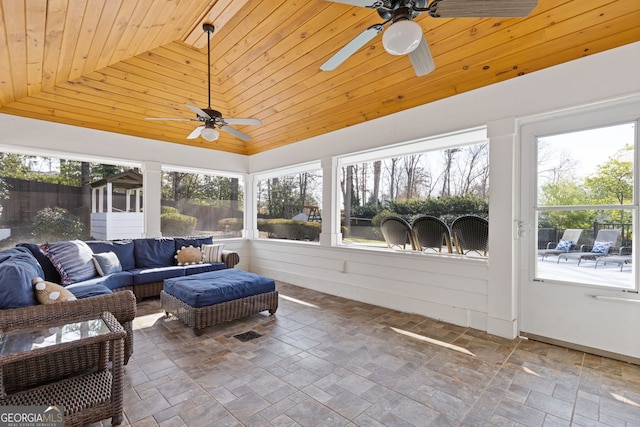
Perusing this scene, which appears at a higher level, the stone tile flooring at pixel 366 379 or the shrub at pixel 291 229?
the shrub at pixel 291 229

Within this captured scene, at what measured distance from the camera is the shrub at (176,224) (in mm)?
5766

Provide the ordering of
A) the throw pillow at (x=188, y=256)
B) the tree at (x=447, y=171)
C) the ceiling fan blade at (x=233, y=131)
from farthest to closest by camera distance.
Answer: the throw pillow at (x=188, y=256)
the tree at (x=447, y=171)
the ceiling fan blade at (x=233, y=131)

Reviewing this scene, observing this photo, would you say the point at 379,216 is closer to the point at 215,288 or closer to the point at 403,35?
the point at 215,288

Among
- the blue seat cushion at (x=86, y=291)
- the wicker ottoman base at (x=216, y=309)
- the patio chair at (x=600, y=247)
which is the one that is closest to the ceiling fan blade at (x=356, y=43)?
the wicker ottoman base at (x=216, y=309)

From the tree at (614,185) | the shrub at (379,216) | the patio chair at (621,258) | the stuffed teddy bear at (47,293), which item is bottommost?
the stuffed teddy bear at (47,293)

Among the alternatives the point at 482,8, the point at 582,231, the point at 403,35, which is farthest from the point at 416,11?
the point at 582,231

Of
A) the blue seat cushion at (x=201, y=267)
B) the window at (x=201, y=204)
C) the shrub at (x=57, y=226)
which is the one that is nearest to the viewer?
the shrub at (x=57, y=226)

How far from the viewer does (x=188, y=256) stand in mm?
5043

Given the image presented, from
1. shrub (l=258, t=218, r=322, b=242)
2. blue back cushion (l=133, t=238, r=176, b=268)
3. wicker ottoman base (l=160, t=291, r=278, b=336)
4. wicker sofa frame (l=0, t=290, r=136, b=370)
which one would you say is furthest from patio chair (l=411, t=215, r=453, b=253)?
blue back cushion (l=133, t=238, r=176, b=268)

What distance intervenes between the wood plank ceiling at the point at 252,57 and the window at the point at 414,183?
2.02ft

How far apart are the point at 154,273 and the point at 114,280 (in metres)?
0.53

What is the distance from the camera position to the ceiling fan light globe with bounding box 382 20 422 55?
185 cm

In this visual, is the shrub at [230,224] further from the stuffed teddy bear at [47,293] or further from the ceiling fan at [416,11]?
the ceiling fan at [416,11]

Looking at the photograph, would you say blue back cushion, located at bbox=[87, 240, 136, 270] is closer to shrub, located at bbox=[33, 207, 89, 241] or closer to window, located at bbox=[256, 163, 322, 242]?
shrub, located at bbox=[33, 207, 89, 241]
